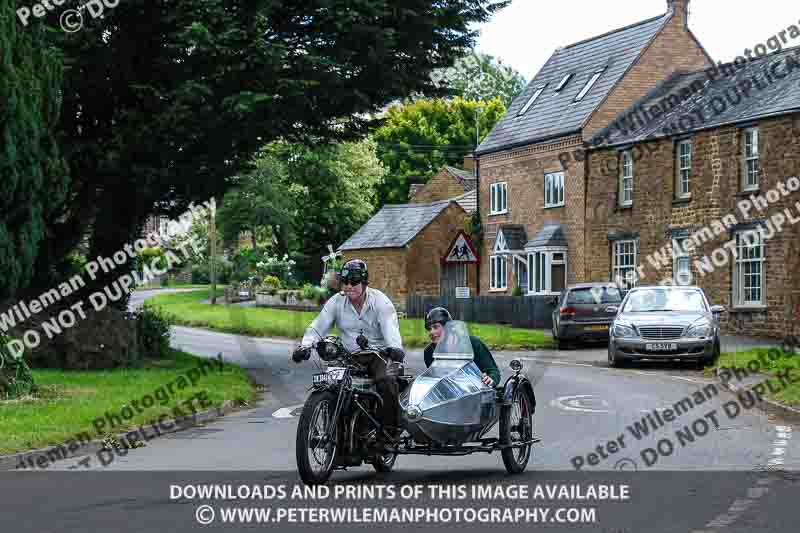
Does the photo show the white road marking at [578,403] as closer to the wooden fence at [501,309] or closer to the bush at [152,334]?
the bush at [152,334]

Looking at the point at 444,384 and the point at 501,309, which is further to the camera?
the point at 501,309

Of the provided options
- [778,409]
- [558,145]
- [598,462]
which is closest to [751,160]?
[558,145]

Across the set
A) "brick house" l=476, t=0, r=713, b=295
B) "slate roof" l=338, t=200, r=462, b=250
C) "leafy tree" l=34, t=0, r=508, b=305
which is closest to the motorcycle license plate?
"leafy tree" l=34, t=0, r=508, b=305

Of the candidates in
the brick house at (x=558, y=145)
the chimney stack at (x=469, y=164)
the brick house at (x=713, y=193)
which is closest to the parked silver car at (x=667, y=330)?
the brick house at (x=713, y=193)

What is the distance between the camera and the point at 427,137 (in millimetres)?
93062

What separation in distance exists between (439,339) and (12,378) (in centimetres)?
964

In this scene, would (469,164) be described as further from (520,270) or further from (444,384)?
(444,384)

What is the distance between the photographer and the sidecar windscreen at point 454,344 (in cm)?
1115

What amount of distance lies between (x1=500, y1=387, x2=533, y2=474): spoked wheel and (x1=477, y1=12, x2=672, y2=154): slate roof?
121 feet

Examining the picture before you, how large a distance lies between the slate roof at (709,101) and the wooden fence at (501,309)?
6575 millimetres

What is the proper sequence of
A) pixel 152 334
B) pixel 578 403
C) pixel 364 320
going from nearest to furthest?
pixel 364 320 → pixel 578 403 → pixel 152 334

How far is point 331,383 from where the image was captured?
1031 cm

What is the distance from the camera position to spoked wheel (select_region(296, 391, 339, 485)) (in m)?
9.88

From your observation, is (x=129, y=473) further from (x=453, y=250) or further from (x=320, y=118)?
(x=453, y=250)
